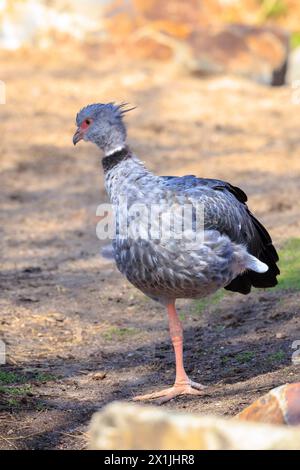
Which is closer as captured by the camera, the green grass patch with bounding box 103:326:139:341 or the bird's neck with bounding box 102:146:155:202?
the bird's neck with bounding box 102:146:155:202

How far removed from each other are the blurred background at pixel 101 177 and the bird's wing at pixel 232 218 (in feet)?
1.37

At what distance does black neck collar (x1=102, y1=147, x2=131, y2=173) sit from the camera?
5129mm


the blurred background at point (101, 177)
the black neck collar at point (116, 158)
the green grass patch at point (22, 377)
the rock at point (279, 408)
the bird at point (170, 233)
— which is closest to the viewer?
the rock at point (279, 408)

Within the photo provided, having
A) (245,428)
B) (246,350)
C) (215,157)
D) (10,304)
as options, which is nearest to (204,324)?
(246,350)

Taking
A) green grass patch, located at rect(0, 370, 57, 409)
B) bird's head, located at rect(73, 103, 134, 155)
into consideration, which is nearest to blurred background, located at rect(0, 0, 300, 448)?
green grass patch, located at rect(0, 370, 57, 409)

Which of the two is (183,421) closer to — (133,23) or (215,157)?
(215,157)

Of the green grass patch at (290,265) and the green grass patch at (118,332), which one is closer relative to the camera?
the green grass patch at (118,332)

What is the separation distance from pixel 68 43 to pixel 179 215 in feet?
35.4

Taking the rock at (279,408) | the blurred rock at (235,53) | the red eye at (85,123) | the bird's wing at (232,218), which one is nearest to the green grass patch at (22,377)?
the bird's wing at (232,218)

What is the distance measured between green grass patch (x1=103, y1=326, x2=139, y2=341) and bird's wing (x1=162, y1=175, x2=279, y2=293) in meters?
0.97

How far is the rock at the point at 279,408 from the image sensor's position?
3383 mm

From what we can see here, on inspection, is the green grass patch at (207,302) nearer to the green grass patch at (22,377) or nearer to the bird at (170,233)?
the bird at (170,233)

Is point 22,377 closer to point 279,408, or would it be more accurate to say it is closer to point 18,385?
point 18,385

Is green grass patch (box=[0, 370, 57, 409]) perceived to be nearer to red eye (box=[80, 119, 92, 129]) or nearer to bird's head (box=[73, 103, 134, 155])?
bird's head (box=[73, 103, 134, 155])
